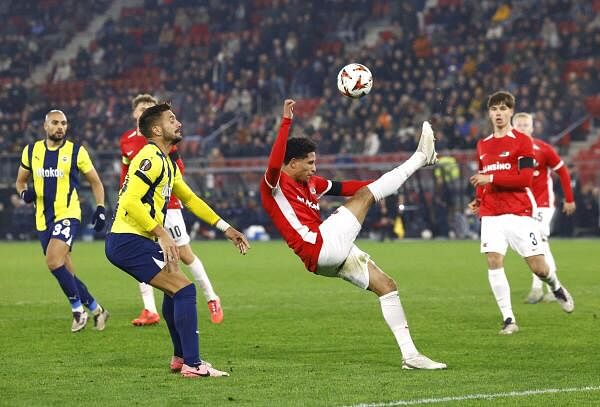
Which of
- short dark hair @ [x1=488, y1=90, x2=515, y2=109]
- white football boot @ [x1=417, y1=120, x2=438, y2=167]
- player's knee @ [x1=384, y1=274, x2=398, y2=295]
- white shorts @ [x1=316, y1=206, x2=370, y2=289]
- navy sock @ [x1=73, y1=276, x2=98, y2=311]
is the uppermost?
short dark hair @ [x1=488, y1=90, x2=515, y2=109]

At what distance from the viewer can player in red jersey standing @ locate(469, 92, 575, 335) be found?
12.5 m

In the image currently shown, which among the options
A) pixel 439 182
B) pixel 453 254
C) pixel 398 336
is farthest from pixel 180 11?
pixel 398 336

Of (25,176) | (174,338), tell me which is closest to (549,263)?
(25,176)

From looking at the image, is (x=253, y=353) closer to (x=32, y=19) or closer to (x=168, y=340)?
(x=168, y=340)

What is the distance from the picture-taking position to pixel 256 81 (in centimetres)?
4188

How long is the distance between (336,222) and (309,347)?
75.4 inches

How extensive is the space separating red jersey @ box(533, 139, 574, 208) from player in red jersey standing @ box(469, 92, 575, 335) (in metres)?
2.64

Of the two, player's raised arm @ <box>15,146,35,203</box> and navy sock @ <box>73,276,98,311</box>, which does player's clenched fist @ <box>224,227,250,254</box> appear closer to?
navy sock @ <box>73,276,98,311</box>

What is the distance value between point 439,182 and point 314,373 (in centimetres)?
2442

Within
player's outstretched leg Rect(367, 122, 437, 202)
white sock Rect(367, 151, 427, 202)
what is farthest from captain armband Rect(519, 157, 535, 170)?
white sock Rect(367, 151, 427, 202)

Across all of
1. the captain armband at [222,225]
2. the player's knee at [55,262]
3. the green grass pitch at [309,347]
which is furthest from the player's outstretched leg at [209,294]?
the captain armband at [222,225]

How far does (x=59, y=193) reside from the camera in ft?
42.7

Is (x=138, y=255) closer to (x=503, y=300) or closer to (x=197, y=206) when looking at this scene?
(x=197, y=206)

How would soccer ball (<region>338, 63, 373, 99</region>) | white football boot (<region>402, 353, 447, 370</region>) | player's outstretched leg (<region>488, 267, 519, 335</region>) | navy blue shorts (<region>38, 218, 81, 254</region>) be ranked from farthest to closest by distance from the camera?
navy blue shorts (<region>38, 218, 81, 254</region>) < player's outstretched leg (<region>488, 267, 519, 335</region>) < soccer ball (<region>338, 63, 373, 99</region>) < white football boot (<region>402, 353, 447, 370</region>)
